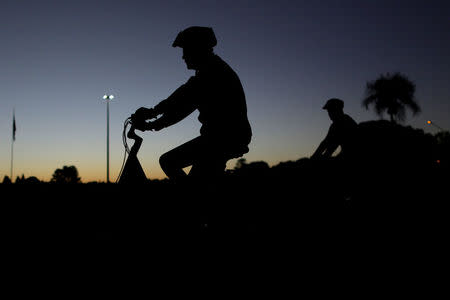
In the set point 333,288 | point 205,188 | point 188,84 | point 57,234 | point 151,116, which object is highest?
point 188,84

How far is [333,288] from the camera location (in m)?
2.54

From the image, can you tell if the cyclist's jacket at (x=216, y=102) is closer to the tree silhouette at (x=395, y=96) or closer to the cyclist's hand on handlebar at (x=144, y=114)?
the cyclist's hand on handlebar at (x=144, y=114)

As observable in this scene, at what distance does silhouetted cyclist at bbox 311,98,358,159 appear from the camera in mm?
4688

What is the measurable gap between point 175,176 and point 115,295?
1341 mm

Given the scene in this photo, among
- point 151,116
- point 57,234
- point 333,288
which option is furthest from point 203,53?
point 57,234

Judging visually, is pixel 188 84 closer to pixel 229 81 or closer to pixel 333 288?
pixel 229 81

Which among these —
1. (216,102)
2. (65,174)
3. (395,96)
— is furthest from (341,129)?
(65,174)

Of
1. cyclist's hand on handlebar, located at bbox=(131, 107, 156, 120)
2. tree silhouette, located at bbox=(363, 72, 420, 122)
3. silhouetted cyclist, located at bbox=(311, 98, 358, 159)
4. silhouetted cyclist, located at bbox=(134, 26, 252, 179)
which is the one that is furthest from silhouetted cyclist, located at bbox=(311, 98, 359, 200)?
tree silhouette, located at bbox=(363, 72, 420, 122)

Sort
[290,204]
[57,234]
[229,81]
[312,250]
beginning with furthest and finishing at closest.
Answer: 1. [290,204]
2. [57,234]
3. [312,250]
4. [229,81]

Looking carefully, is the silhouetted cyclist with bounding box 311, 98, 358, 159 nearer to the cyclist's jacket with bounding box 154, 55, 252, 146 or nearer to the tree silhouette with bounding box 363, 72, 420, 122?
the cyclist's jacket with bounding box 154, 55, 252, 146

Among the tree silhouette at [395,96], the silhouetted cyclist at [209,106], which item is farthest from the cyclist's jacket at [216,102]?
the tree silhouette at [395,96]

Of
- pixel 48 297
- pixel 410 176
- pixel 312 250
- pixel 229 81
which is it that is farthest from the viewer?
pixel 410 176

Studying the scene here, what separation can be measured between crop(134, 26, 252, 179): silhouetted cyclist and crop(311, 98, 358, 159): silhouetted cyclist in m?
2.20

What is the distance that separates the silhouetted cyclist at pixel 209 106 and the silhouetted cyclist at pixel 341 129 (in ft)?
→ 7.21
